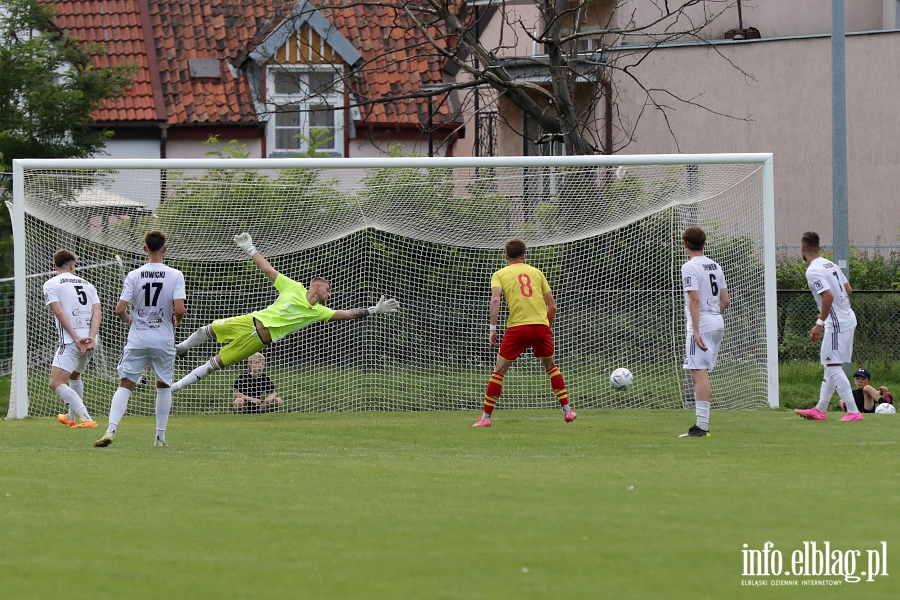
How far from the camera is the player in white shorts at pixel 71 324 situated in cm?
1252

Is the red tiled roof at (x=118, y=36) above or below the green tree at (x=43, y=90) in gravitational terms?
above

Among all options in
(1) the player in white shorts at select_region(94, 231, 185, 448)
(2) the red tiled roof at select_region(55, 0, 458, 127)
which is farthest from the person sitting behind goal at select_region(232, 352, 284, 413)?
(2) the red tiled roof at select_region(55, 0, 458, 127)

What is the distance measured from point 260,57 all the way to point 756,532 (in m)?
22.0

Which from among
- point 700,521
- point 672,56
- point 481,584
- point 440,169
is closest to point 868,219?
point 672,56

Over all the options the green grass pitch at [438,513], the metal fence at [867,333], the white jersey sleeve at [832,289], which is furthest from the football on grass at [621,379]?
the metal fence at [867,333]

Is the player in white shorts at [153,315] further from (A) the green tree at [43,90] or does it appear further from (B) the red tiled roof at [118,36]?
(B) the red tiled roof at [118,36]

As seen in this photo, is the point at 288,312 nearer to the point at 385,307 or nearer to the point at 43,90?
the point at 385,307

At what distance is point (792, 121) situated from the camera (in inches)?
933

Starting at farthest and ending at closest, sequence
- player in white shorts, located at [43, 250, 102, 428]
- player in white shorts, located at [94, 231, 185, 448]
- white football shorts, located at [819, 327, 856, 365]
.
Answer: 1. player in white shorts, located at [43, 250, 102, 428]
2. white football shorts, located at [819, 327, 856, 365]
3. player in white shorts, located at [94, 231, 185, 448]

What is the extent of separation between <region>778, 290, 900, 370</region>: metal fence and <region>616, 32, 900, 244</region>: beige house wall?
4.61 metres

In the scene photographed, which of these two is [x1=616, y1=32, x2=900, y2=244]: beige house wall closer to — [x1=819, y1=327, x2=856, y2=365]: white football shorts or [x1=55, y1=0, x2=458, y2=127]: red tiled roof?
[x1=55, y1=0, x2=458, y2=127]: red tiled roof

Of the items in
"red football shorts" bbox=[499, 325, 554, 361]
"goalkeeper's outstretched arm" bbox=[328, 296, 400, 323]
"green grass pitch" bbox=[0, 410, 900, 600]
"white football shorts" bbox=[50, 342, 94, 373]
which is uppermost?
"goalkeeper's outstretched arm" bbox=[328, 296, 400, 323]

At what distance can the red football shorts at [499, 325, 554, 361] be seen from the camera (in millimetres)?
11914

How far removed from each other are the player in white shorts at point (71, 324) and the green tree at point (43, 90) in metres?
7.47
